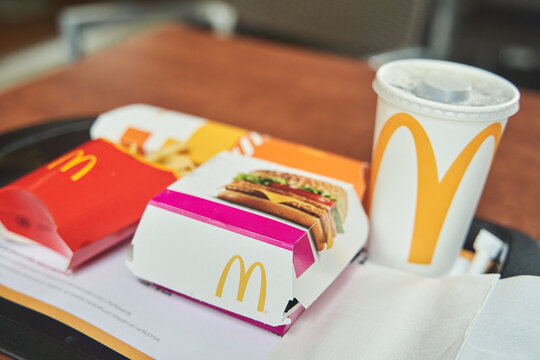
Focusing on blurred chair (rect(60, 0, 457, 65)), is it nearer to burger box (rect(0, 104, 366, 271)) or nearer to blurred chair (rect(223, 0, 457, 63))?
blurred chair (rect(223, 0, 457, 63))

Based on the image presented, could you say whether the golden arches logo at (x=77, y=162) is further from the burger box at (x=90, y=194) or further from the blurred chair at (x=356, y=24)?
the blurred chair at (x=356, y=24)

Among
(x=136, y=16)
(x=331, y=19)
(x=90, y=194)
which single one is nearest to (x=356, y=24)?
(x=331, y=19)

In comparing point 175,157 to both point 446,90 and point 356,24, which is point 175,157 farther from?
point 356,24

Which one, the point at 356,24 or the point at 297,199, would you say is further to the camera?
the point at 356,24

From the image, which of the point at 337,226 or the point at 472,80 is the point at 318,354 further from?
the point at 472,80

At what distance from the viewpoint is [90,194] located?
0.40 m

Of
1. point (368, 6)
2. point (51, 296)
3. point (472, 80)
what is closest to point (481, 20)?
point (368, 6)

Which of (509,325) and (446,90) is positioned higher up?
(446,90)

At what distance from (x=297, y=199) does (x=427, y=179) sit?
110mm

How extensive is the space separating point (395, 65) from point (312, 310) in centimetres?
23

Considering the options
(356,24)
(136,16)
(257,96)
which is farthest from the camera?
(356,24)

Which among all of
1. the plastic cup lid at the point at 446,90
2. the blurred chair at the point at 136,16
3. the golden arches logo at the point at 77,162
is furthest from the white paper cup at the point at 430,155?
the blurred chair at the point at 136,16

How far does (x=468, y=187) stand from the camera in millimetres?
387

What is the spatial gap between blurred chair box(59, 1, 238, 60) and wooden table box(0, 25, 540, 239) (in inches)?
4.4
